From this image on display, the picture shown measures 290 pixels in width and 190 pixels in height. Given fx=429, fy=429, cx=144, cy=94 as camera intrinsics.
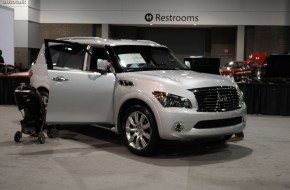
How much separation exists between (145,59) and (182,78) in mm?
1171

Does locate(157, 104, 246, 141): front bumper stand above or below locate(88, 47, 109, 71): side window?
below

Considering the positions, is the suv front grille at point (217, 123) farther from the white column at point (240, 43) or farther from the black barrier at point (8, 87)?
the white column at point (240, 43)

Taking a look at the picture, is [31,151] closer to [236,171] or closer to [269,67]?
[236,171]

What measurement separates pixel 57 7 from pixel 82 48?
68.1 ft

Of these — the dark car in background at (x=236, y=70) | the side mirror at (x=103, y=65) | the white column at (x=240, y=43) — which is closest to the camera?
the side mirror at (x=103, y=65)

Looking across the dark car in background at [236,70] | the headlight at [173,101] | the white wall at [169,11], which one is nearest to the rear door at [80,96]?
the headlight at [173,101]

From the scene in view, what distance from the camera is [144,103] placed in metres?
6.59

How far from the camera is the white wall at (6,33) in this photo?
1902 centimetres

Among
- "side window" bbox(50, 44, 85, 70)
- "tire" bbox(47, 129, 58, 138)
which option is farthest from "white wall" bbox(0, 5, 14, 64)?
"tire" bbox(47, 129, 58, 138)

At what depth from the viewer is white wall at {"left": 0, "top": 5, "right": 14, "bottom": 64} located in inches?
749

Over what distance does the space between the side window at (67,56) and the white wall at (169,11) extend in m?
18.8

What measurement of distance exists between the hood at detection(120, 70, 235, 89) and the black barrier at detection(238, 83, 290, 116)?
4.49 meters

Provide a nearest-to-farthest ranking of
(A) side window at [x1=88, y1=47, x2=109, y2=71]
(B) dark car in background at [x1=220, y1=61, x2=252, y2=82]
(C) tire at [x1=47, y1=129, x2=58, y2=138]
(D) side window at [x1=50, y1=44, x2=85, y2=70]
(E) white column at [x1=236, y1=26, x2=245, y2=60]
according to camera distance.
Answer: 1. (A) side window at [x1=88, y1=47, x2=109, y2=71]
2. (D) side window at [x1=50, y1=44, x2=85, y2=70]
3. (C) tire at [x1=47, y1=129, x2=58, y2=138]
4. (B) dark car in background at [x1=220, y1=61, x2=252, y2=82]
5. (E) white column at [x1=236, y1=26, x2=245, y2=60]

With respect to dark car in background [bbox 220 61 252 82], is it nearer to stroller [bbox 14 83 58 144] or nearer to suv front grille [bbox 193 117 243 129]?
suv front grille [bbox 193 117 243 129]
